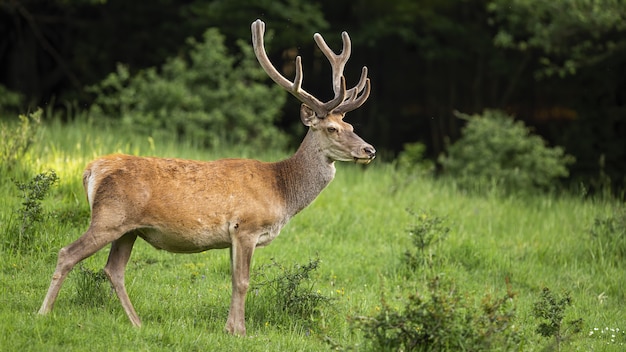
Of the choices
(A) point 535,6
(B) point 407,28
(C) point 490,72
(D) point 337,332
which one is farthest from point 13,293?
(C) point 490,72

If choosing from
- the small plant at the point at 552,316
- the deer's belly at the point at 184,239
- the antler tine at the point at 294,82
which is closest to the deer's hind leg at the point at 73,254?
the deer's belly at the point at 184,239

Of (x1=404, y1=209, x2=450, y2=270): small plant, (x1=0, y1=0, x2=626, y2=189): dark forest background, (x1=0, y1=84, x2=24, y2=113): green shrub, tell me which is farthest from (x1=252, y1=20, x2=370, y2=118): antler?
(x1=0, y1=84, x2=24, y2=113): green shrub

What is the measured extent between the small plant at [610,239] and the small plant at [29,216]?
6.21 m

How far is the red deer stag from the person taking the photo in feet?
21.5

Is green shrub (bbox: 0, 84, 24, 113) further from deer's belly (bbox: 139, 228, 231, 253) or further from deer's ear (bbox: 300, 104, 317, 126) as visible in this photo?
deer's belly (bbox: 139, 228, 231, 253)

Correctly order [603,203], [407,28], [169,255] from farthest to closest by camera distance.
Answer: [407,28]
[603,203]
[169,255]

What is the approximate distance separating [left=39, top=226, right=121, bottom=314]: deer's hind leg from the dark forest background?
1253 cm

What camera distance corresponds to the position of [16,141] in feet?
33.3

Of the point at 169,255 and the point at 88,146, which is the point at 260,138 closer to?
the point at 88,146

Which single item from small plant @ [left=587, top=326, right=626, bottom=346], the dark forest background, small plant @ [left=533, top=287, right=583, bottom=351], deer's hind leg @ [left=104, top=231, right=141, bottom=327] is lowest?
small plant @ [left=587, top=326, right=626, bottom=346]

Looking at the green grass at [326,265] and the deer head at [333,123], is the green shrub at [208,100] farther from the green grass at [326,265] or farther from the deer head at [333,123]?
the deer head at [333,123]

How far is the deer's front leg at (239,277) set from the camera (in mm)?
6895

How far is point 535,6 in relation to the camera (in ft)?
57.4

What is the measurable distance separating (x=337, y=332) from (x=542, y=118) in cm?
1886
